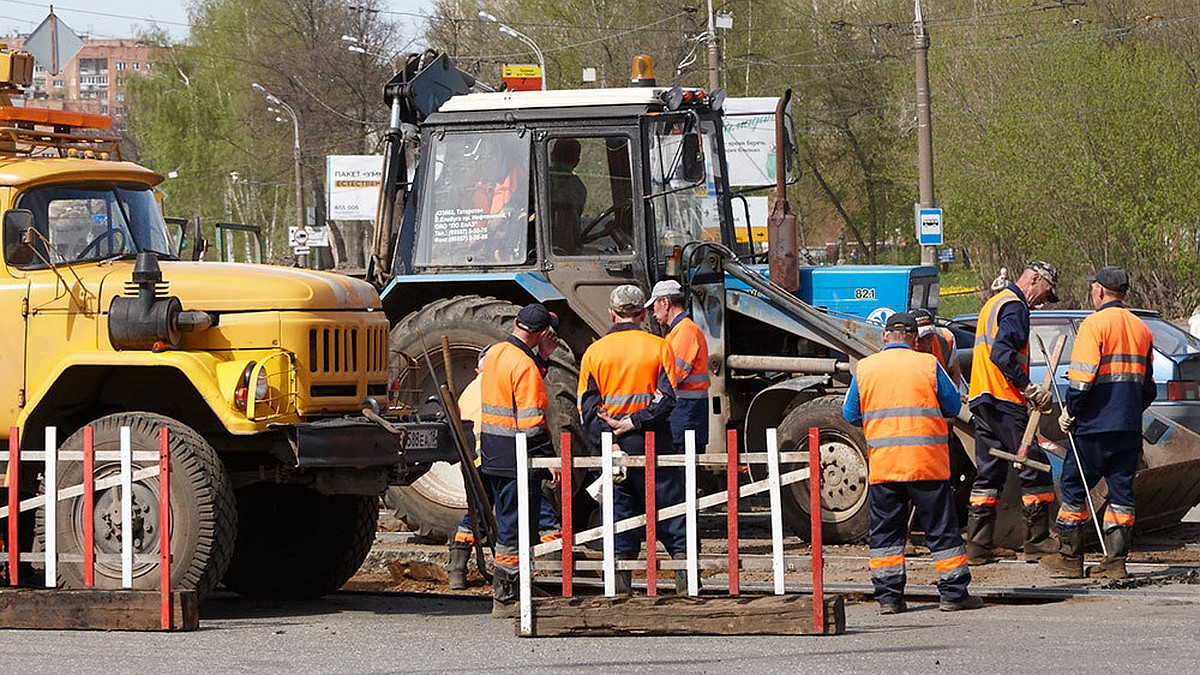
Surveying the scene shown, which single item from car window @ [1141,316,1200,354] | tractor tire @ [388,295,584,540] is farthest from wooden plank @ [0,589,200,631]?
car window @ [1141,316,1200,354]

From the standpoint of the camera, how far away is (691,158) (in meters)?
13.2

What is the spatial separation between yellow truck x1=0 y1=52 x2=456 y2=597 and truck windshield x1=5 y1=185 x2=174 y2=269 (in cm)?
1

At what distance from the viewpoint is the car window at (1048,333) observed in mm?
15750

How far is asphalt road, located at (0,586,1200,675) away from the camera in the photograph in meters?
8.23

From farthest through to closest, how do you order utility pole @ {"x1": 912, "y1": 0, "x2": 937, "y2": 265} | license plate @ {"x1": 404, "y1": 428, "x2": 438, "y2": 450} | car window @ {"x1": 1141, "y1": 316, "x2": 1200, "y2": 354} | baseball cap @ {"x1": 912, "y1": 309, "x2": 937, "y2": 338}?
1. utility pole @ {"x1": 912, "y1": 0, "x2": 937, "y2": 265}
2. car window @ {"x1": 1141, "y1": 316, "x2": 1200, "y2": 354}
3. baseball cap @ {"x1": 912, "y1": 309, "x2": 937, "y2": 338}
4. license plate @ {"x1": 404, "y1": 428, "x2": 438, "y2": 450}

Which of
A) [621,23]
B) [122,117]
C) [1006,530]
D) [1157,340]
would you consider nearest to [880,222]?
[621,23]

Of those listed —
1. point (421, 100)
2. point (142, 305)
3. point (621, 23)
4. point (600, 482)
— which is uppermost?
point (621, 23)

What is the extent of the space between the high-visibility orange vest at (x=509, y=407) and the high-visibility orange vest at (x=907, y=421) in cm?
184

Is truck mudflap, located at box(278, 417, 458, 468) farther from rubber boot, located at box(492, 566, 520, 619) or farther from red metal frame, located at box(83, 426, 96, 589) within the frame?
red metal frame, located at box(83, 426, 96, 589)

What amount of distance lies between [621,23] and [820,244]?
2501 cm

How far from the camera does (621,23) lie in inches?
2031

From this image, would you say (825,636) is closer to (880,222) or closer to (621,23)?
(621,23)

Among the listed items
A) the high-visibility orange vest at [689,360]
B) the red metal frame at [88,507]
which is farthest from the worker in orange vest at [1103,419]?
the red metal frame at [88,507]

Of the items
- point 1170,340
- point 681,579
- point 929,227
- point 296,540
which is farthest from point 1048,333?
point 929,227
